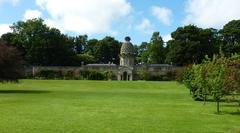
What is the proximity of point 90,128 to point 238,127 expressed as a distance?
241 inches

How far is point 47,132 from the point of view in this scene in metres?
20.2

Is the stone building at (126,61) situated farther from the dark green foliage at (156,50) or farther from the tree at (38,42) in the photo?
the tree at (38,42)

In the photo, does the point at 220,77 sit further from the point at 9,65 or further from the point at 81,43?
the point at 81,43

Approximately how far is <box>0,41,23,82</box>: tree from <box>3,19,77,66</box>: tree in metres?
68.9

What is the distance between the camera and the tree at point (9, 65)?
185 ft

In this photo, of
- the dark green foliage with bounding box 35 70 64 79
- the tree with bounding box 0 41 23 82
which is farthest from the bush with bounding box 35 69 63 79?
the tree with bounding box 0 41 23 82

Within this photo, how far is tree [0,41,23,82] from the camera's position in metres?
56.5

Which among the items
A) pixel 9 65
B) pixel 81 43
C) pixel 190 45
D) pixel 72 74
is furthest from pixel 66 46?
pixel 9 65

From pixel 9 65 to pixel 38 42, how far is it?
233 ft

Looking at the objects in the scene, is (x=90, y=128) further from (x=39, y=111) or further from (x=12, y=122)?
(x=39, y=111)

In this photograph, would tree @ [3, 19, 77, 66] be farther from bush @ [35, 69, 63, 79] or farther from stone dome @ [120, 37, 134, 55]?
stone dome @ [120, 37, 134, 55]

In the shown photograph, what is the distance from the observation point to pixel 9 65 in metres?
57.1

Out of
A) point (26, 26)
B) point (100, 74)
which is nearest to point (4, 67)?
point (100, 74)

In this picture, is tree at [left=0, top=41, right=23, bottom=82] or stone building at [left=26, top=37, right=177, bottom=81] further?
stone building at [left=26, top=37, right=177, bottom=81]
